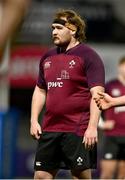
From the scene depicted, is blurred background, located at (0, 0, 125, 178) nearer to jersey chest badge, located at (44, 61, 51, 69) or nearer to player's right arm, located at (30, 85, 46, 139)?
player's right arm, located at (30, 85, 46, 139)

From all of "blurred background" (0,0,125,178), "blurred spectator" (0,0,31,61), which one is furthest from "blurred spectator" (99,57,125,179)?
"blurred spectator" (0,0,31,61)

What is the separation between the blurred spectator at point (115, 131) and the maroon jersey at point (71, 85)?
99.5 inches

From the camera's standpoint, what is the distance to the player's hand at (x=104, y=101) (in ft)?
20.4

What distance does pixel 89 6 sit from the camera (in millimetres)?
18141

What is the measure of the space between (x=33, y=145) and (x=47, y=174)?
960cm

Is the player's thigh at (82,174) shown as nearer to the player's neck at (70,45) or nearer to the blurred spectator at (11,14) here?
the player's neck at (70,45)

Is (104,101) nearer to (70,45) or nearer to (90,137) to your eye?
(90,137)

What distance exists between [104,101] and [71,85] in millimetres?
761

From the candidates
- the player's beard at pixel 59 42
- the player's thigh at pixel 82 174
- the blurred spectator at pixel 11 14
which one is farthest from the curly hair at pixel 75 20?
the blurred spectator at pixel 11 14

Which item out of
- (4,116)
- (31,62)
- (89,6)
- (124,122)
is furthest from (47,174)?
(89,6)

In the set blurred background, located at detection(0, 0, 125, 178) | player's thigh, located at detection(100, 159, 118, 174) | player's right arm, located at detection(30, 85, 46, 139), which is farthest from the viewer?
blurred background, located at detection(0, 0, 125, 178)

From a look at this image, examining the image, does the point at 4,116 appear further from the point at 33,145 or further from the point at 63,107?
the point at 63,107

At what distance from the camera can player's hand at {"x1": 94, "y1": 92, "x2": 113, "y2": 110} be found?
622 cm

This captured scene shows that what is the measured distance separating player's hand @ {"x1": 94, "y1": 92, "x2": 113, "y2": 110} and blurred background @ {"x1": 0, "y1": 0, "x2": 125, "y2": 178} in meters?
6.31
